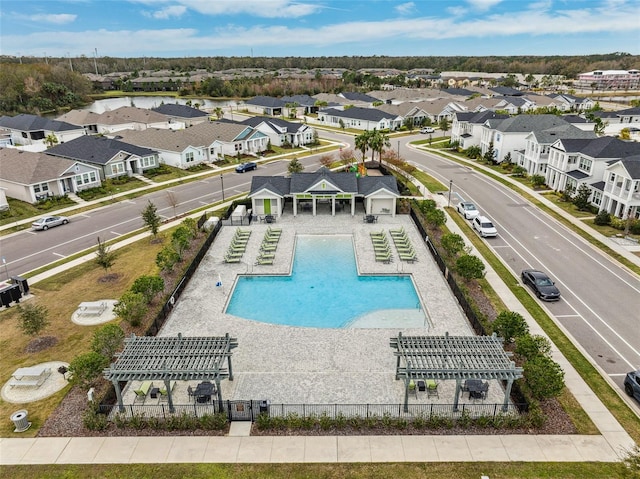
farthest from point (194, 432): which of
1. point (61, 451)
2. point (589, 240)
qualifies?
point (589, 240)

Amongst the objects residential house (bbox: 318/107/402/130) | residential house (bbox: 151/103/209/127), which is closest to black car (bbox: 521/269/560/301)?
residential house (bbox: 318/107/402/130)

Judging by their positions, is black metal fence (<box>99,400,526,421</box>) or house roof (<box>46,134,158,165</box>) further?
house roof (<box>46,134,158,165</box>)

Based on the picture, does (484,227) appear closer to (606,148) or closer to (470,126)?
(606,148)

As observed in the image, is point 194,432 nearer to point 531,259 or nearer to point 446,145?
point 531,259

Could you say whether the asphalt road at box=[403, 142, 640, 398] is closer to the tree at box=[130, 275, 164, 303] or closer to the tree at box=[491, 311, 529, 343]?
the tree at box=[491, 311, 529, 343]

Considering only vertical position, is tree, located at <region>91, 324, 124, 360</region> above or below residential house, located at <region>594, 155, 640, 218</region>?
below

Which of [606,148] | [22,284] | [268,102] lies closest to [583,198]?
[606,148]
